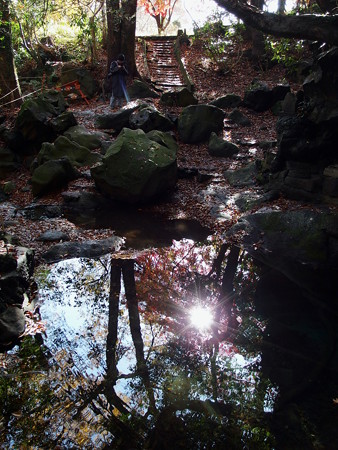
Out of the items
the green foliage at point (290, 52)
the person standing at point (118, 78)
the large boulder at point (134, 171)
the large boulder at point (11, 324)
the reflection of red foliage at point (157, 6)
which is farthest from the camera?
the reflection of red foliage at point (157, 6)

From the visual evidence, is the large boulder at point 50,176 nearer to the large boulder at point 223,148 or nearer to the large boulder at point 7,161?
the large boulder at point 7,161

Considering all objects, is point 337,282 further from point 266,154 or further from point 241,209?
point 266,154

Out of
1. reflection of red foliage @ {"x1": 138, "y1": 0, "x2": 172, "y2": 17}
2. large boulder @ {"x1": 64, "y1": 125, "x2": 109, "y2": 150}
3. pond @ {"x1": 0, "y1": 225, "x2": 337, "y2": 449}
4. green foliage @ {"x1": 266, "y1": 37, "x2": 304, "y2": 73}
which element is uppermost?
reflection of red foliage @ {"x1": 138, "y1": 0, "x2": 172, "y2": 17}

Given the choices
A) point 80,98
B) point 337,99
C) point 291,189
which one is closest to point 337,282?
point 291,189

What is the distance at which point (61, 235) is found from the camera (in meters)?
7.89

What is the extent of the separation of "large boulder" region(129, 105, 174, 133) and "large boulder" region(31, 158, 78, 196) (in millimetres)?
3068

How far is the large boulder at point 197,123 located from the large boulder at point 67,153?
10.2ft

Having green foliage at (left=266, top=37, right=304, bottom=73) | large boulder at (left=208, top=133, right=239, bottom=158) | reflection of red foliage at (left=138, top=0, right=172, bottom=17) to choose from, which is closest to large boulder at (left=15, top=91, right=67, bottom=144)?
large boulder at (left=208, top=133, right=239, bottom=158)

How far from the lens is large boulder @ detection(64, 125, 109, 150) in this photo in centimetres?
1182

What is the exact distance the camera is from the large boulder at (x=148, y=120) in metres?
12.3

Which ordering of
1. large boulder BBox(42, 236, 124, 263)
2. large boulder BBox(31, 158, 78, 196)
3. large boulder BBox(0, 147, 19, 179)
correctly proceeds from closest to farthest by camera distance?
large boulder BBox(42, 236, 124, 263) → large boulder BBox(31, 158, 78, 196) → large boulder BBox(0, 147, 19, 179)

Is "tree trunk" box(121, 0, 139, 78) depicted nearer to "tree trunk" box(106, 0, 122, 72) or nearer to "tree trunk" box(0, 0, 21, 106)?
"tree trunk" box(106, 0, 122, 72)

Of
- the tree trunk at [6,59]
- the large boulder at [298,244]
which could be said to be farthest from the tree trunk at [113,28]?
the large boulder at [298,244]

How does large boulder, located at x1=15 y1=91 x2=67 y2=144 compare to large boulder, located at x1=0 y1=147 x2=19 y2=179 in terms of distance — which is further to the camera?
large boulder, located at x1=15 y1=91 x2=67 y2=144
